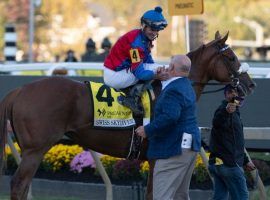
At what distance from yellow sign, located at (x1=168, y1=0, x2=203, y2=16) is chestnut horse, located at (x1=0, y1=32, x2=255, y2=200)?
3.12 meters

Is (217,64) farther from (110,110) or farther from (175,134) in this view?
(175,134)

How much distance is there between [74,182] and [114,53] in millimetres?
2866

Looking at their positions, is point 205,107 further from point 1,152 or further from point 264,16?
point 264,16

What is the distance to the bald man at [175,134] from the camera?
25.4ft

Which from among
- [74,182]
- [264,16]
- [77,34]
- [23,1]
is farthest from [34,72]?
[264,16]

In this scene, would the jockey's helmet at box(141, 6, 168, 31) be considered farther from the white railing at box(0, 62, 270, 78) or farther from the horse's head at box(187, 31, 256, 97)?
the white railing at box(0, 62, 270, 78)

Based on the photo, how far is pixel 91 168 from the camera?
40.5 feet

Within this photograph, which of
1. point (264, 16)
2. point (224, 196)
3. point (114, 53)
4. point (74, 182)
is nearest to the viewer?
point (224, 196)

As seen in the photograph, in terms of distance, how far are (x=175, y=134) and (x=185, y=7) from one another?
5.25 m

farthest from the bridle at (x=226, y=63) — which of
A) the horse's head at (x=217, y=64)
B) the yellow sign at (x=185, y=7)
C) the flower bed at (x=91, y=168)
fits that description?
the yellow sign at (x=185, y=7)

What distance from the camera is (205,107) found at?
1245 centimetres

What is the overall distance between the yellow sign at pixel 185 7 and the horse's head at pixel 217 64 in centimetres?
276

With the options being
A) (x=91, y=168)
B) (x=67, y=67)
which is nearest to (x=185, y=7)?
(x=91, y=168)

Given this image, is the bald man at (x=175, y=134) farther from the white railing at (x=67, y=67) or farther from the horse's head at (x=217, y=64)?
the white railing at (x=67, y=67)
